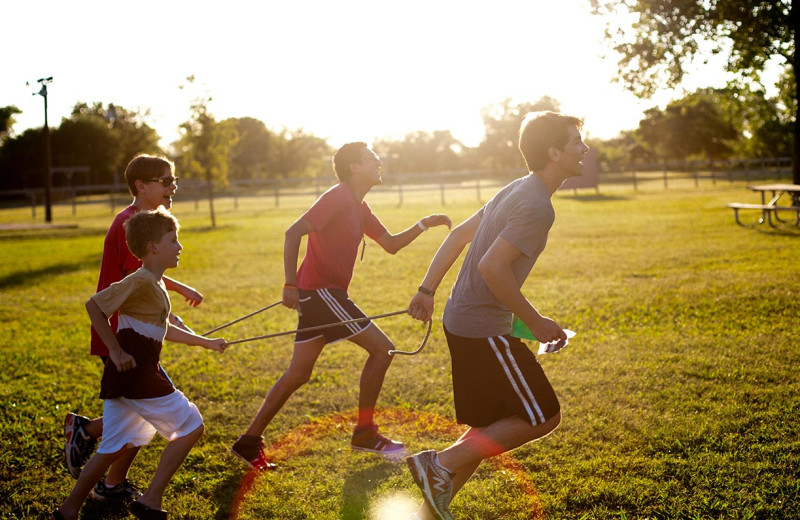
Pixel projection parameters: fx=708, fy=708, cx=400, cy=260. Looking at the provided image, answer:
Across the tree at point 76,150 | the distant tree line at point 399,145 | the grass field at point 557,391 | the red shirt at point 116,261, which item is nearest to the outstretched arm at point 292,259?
the red shirt at point 116,261

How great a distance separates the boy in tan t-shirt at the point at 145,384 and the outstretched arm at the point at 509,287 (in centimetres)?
157

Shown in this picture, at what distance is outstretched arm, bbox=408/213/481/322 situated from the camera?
11.3 ft

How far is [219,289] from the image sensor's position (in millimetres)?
12070

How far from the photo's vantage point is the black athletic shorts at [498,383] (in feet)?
10.2

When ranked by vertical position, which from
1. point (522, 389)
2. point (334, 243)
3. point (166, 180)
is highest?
point (166, 180)

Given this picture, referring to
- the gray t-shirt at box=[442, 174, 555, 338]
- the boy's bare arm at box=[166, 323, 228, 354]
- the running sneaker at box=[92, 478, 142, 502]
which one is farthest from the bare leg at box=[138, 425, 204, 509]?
the gray t-shirt at box=[442, 174, 555, 338]

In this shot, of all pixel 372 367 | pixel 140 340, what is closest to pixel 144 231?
pixel 140 340

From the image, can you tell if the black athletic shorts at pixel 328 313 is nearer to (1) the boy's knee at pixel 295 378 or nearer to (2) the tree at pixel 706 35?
(1) the boy's knee at pixel 295 378

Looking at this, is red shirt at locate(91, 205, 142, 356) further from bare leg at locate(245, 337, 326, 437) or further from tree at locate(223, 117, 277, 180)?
tree at locate(223, 117, 277, 180)

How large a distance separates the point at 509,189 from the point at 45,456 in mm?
3701

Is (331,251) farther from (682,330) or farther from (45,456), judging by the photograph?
(682,330)

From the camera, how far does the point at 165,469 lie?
3.43 meters

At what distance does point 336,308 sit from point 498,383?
5.35 ft

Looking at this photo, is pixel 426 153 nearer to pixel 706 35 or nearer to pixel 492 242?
pixel 706 35
